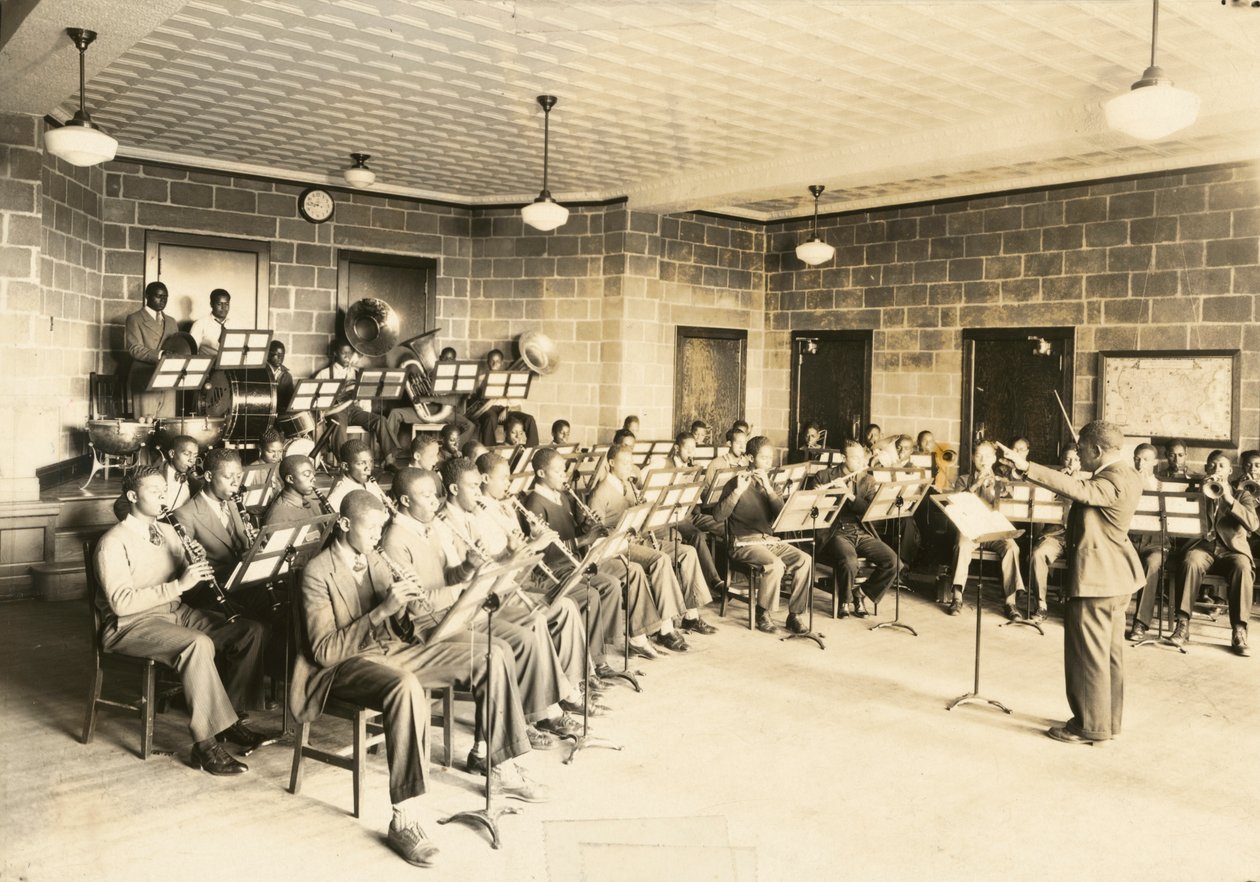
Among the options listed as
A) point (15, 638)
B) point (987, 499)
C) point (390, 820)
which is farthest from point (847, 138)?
point (15, 638)

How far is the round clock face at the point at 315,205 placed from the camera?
1137cm

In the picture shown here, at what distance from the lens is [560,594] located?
5090mm

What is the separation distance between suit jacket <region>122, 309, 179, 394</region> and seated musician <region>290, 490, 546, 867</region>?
632 centimetres

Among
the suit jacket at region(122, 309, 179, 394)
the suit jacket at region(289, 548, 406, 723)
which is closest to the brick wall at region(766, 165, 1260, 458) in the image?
the suit jacket at region(122, 309, 179, 394)

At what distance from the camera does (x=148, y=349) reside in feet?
31.9

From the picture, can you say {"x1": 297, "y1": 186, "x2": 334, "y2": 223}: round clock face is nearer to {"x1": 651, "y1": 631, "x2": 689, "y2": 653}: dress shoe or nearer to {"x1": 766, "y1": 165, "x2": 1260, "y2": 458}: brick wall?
{"x1": 766, "y1": 165, "x2": 1260, "y2": 458}: brick wall

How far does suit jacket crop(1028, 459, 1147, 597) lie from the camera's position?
5184mm

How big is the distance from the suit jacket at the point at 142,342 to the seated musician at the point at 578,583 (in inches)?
209

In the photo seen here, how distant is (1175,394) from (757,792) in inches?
269

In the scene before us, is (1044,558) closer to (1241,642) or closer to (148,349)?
(1241,642)

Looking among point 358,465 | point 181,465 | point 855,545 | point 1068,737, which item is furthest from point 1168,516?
point 181,465

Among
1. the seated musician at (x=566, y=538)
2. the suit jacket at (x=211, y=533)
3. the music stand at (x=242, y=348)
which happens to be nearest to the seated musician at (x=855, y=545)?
the seated musician at (x=566, y=538)

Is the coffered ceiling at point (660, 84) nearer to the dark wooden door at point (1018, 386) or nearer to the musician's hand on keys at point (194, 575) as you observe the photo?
the dark wooden door at point (1018, 386)

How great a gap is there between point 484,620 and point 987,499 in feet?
16.6
